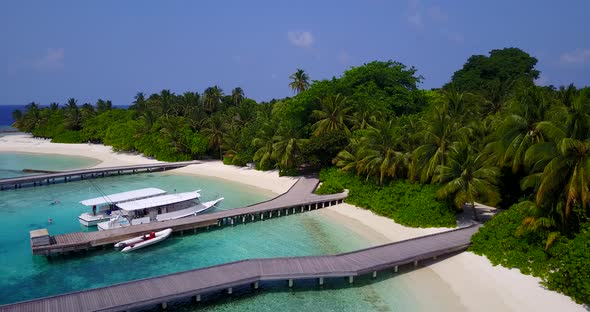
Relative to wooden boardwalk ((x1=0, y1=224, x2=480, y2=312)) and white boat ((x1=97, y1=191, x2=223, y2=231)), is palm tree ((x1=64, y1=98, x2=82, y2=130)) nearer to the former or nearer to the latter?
white boat ((x1=97, y1=191, x2=223, y2=231))

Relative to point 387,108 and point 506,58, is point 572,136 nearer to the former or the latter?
point 387,108

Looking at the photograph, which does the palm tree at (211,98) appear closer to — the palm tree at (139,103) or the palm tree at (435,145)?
the palm tree at (139,103)

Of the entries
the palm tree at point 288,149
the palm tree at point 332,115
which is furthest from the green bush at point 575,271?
the palm tree at point 288,149

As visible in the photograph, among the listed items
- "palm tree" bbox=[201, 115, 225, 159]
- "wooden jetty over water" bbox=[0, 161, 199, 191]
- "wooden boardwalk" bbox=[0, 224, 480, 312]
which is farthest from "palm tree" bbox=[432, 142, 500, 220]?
"wooden jetty over water" bbox=[0, 161, 199, 191]

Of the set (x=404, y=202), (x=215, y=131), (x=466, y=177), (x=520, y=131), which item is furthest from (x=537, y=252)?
(x=215, y=131)

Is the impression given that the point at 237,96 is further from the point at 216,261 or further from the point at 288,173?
the point at 216,261
